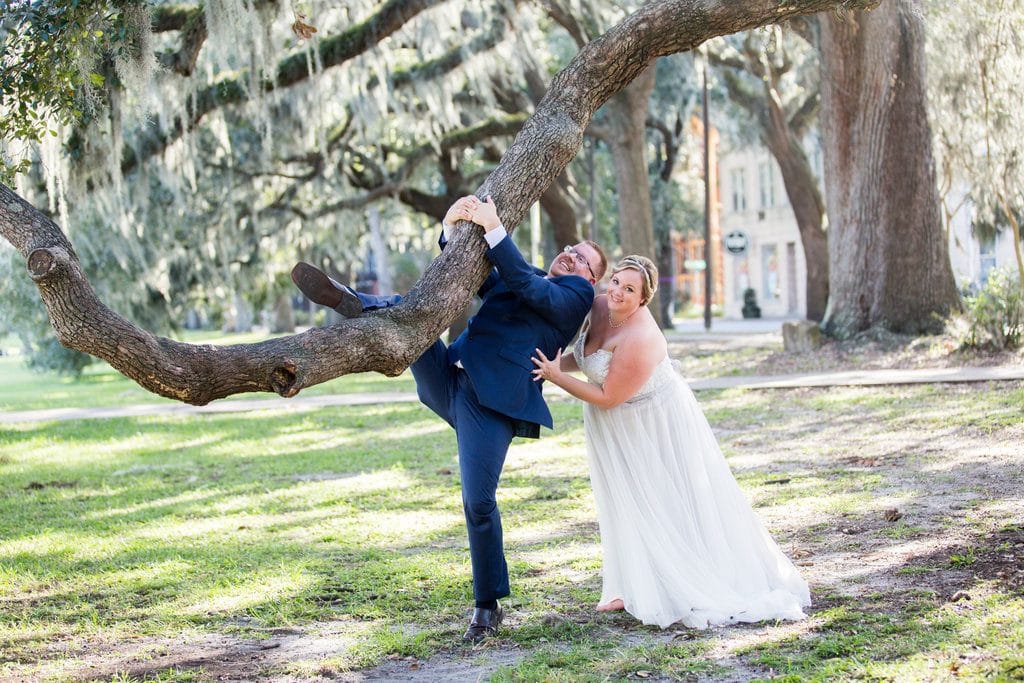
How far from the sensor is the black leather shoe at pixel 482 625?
4.93 meters

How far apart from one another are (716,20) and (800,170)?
55.8ft

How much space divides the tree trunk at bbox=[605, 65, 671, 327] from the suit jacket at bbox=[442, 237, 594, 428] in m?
13.6

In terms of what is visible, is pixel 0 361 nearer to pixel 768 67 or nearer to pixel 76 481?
pixel 768 67

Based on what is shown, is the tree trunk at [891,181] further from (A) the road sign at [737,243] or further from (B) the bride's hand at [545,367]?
(A) the road sign at [737,243]

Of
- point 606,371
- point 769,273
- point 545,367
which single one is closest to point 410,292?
point 545,367

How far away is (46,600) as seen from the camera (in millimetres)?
6059

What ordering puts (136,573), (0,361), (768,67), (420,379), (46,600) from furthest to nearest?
(0,361) < (768,67) < (136,573) < (46,600) < (420,379)

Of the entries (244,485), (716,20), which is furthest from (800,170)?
(716,20)

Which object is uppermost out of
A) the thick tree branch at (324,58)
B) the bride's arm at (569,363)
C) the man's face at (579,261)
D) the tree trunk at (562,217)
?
the thick tree branch at (324,58)

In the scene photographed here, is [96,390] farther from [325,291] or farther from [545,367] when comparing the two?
[325,291]

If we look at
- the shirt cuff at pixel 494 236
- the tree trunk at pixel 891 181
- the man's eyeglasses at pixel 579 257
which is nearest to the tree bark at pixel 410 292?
the shirt cuff at pixel 494 236

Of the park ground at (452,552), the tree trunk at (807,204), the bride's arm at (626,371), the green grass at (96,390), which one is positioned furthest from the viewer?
the tree trunk at (807,204)

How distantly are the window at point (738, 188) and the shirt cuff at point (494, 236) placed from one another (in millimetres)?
44518

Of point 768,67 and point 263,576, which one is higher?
point 768,67
